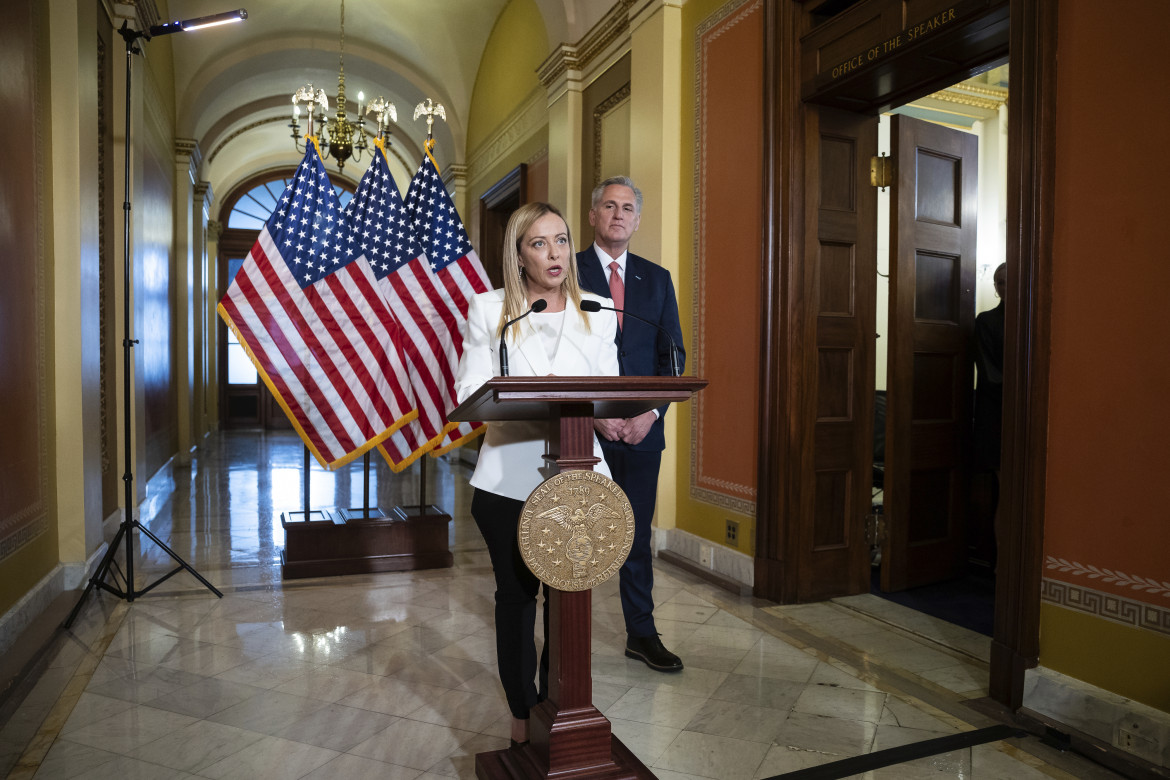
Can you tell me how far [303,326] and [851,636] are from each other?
313 cm

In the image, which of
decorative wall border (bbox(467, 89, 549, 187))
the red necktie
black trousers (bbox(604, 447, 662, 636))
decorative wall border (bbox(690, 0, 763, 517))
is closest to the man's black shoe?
black trousers (bbox(604, 447, 662, 636))

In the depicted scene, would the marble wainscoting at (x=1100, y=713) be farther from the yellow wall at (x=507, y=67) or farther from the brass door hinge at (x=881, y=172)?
the yellow wall at (x=507, y=67)

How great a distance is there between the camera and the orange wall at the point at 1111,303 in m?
2.23

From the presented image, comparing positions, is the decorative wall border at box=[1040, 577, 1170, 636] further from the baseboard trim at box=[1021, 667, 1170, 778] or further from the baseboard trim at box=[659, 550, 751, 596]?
the baseboard trim at box=[659, 550, 751, 596]

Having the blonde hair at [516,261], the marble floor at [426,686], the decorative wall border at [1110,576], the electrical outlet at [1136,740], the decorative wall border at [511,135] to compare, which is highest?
the decorative wall border at [511,135]

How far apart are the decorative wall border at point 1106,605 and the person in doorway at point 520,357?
1.59 meters

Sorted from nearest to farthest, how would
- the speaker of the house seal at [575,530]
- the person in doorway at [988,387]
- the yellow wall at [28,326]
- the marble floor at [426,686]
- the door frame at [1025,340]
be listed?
the speaker of the house seal at [575,530] → the marble floor at [426,686] → the door frame at [1025,340] → the yellow wall at [28,326] → the person in doorway at [988,387]

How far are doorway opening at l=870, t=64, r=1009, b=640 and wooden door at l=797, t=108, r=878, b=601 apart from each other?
12 centimetres

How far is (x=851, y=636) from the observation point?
3465 millimetres

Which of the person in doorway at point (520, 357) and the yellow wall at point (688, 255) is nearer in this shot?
the person in doorway at point (520, 357)

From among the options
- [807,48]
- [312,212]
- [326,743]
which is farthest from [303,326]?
[807,48]

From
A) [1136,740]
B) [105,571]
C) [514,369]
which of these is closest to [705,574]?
[1136,740]

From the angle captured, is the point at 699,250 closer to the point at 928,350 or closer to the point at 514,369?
the point at 928,350

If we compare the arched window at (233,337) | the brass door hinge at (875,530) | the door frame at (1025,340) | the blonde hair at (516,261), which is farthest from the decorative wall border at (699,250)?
the arched window at (233,337)
